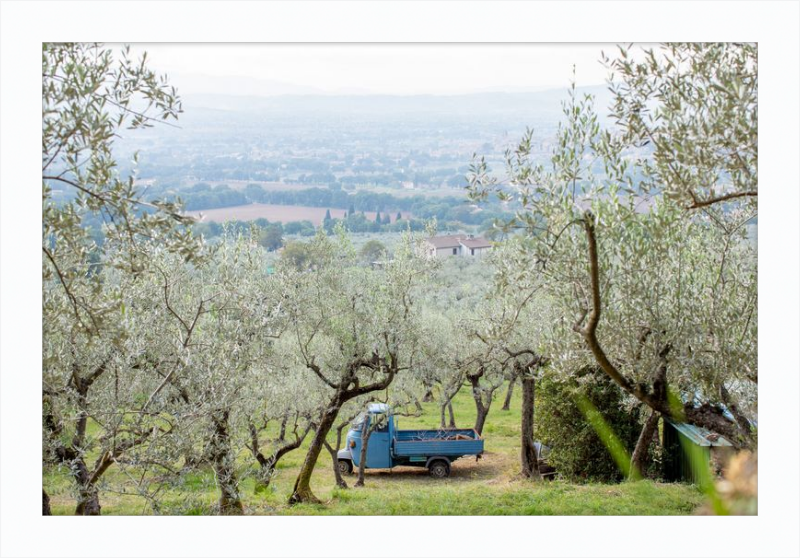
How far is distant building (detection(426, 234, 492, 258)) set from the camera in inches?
308

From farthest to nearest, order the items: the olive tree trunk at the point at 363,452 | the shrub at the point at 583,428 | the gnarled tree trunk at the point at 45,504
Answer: the olive tree trunk at the point at 363,452 → the shrub at the point at 583,428 → the gnarled tree trunk at the point at 45,504

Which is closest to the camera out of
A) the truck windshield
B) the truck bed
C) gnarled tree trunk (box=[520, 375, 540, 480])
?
gnarled tree trunk (box=[520, 375, 540, 480])

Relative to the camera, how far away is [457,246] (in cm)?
822

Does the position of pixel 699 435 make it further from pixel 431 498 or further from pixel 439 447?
pixel 439 447

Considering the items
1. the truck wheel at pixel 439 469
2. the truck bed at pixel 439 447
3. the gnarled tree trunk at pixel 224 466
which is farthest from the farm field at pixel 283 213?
the truck wheel at pixel 439 469

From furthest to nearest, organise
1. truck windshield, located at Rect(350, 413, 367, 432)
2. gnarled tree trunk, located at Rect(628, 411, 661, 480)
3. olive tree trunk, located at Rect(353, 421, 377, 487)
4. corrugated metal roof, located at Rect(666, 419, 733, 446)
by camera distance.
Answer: truck windshield, located at Rect(350, 413, 367, 432) < olive tree trunk, located at Rect(353, 421, 377, 487) < gnarled tree trunk, located at Rect(628, 411, 661, 480) < corrugated metal roof, located at Rect(666, 419, 733, 446)

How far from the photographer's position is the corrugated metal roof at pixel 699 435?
7195 mm

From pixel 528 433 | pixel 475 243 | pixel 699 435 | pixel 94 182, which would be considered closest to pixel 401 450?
pixel 528 433

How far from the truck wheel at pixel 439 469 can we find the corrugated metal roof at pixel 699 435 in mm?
3845

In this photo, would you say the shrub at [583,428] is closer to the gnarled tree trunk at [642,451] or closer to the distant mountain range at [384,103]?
the gnarled tree trunk at [642,451]

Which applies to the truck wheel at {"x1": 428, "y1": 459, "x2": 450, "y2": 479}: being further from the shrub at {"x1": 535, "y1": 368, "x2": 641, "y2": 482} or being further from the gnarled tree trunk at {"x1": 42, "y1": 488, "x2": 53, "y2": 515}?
the gnarled tree trunk at {"x1": 42, "y1": 488, "x2": 53, "y2": 515}

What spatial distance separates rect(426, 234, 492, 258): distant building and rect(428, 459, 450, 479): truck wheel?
13.0 feet

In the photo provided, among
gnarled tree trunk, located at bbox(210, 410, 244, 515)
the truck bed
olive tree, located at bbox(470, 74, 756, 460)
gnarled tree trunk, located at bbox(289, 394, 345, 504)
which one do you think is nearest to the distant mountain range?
olive tree, located at bbox(470, 74, 756, 460)
